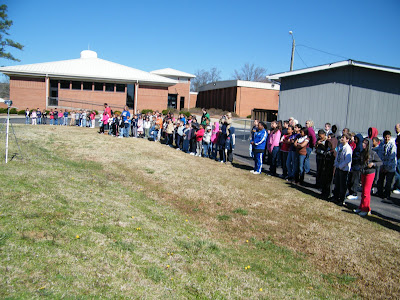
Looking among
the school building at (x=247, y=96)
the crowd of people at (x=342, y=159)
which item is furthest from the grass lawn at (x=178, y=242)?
the school building at (x=247, y=96)

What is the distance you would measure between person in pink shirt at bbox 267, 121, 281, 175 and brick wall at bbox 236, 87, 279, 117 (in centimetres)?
3180

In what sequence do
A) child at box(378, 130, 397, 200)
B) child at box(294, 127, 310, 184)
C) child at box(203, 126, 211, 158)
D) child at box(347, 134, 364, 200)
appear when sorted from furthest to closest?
child at box(203, 126, 211, 158)
child at box(294, 127, 310, 184)
child at box(378, 130, 397, 200)
child at box(347, 134, 364, 200)

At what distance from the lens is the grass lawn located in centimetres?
451

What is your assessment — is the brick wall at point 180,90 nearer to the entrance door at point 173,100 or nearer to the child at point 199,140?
the entrance door at point 173,100

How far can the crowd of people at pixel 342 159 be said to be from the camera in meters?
8.30

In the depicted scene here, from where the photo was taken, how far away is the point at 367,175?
8203 mm

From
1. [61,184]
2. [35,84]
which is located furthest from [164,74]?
[61,184]

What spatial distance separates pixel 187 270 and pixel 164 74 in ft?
155

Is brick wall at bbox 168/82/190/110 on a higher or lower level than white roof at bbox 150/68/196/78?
lower

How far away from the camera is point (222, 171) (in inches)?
484

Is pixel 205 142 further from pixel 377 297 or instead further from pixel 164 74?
pixel 164 74

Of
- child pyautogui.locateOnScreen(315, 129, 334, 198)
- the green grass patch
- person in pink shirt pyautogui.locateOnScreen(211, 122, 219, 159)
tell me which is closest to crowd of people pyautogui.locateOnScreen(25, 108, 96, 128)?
person in pink shirt pyautogui.locateOnScreen(211, 122, 219, 159)

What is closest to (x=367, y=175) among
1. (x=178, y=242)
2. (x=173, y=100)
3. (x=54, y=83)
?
(x=178, y=242)

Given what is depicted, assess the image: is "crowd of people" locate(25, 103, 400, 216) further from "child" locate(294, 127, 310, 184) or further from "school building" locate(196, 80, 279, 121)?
"school building" locate(196, 80, 279, 121)
